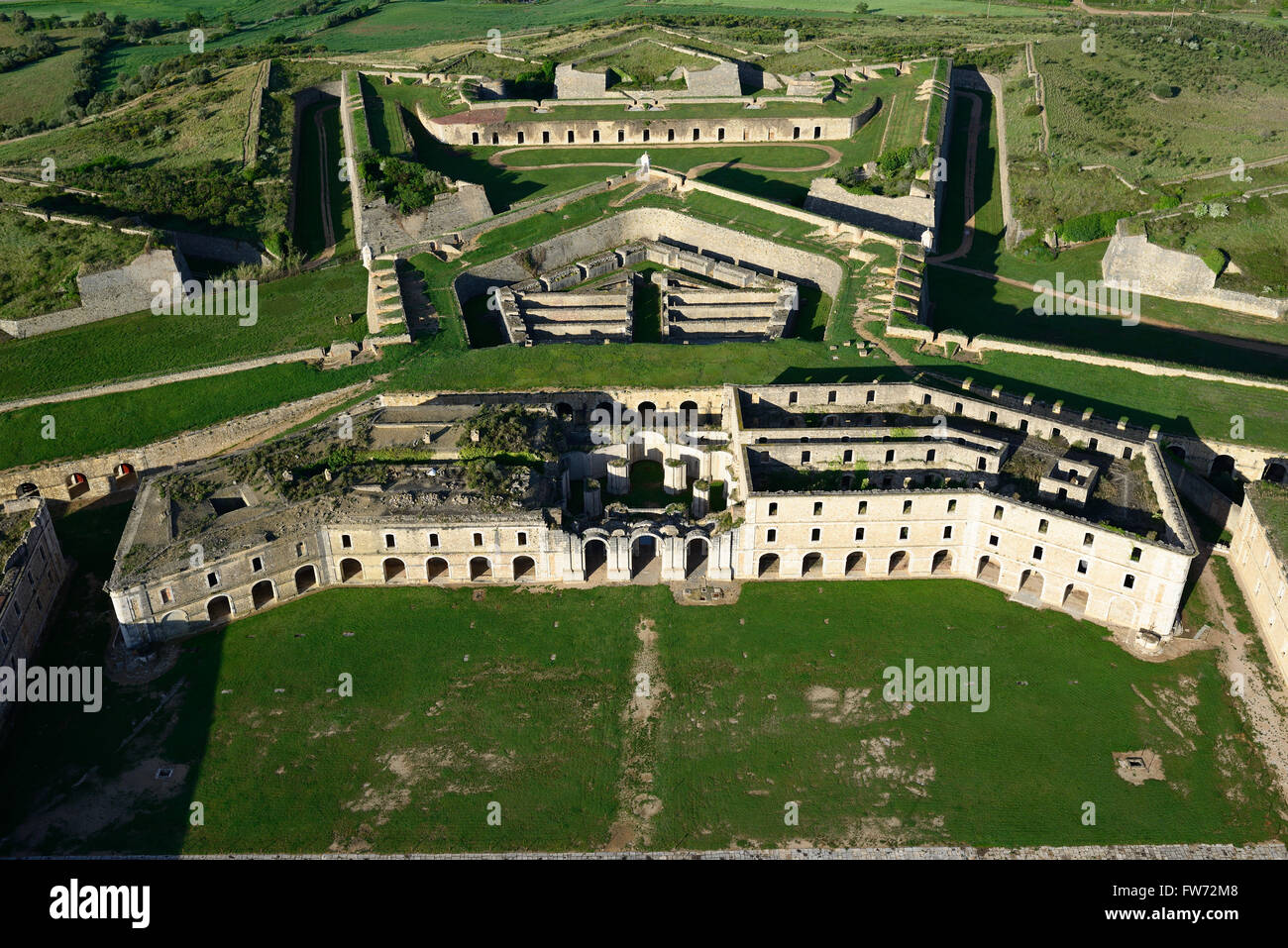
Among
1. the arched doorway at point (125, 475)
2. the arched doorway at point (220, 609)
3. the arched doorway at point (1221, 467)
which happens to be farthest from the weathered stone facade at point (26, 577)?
the arched doorway at point (1221, 467)

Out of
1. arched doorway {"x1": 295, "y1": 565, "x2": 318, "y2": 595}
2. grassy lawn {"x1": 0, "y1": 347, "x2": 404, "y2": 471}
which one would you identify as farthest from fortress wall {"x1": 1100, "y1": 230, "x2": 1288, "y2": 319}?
arched doorway {"x1": 295, "y1": 565, "x2": 318, "y2": 595}

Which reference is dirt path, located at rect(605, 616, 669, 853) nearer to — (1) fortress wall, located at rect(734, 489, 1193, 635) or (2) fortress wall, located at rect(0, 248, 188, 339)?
(1) fortress wall, located at rect(734, 489, 1193, 635)

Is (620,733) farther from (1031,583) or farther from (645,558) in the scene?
(1031,583)

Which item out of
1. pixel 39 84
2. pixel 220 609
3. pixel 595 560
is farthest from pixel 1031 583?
pixel 39 84

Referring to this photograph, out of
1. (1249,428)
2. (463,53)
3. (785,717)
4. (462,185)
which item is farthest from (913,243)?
(463,53)

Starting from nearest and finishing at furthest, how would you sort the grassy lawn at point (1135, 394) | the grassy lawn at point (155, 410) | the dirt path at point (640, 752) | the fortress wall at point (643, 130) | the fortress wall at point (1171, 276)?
the dirt path at point (640, 752)
the grassy lawn at point (1135, 394)
the grassy lawn at point (155, 410)
the fortress wall at point (1171, 276)
the fortress wall at point (643, 130)

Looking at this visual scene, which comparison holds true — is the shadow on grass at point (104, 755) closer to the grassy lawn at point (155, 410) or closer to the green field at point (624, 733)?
the green field at point (624, 733)

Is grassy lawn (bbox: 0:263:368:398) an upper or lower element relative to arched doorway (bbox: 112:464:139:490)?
upper
